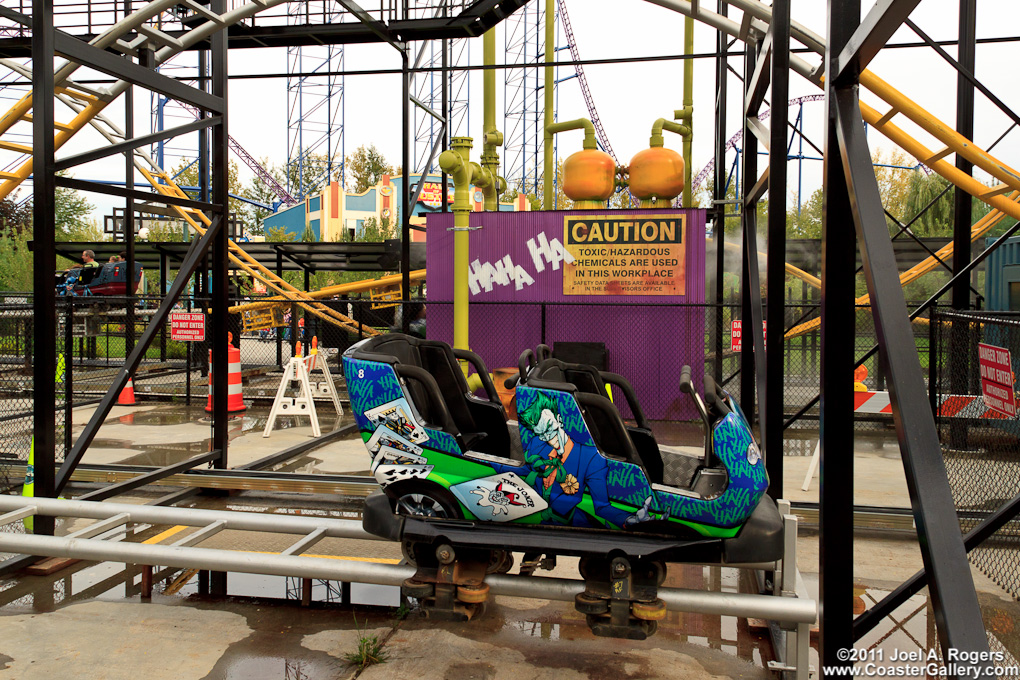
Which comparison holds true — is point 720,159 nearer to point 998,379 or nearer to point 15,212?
point 998,379

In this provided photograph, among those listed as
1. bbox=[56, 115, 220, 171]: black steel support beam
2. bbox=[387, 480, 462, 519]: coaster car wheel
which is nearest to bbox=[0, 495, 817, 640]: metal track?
bbox=[387, 480, 462, 519]: coaster car wheel

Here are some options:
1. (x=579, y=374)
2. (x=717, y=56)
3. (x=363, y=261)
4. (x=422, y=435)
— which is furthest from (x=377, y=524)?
(x=363, y=261)

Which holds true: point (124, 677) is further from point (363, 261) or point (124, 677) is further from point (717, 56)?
point (363, 261)

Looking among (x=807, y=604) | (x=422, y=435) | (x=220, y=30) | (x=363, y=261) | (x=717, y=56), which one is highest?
(x=717, y=56)

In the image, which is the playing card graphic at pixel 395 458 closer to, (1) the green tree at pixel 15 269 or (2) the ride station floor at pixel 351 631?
(2) the ride station floor at pixel 351 631

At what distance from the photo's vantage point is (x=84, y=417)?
36.0ft

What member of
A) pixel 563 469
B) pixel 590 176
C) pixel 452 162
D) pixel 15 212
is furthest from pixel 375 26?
pixel 15 212

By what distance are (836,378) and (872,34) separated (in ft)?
3.64

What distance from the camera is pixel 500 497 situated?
3.60 m

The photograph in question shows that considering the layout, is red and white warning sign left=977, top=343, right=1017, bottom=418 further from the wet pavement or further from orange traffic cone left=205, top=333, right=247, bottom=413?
orange traffic cone left=205, top=333, right=247, bottom=413

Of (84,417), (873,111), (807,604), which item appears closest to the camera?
(807,604)

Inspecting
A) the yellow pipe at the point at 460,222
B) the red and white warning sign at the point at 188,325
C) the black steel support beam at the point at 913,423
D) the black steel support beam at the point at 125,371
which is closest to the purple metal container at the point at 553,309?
the yellow pipe at the point at 460,222

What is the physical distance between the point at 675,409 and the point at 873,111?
5111mm

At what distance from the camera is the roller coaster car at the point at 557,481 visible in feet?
10.9
